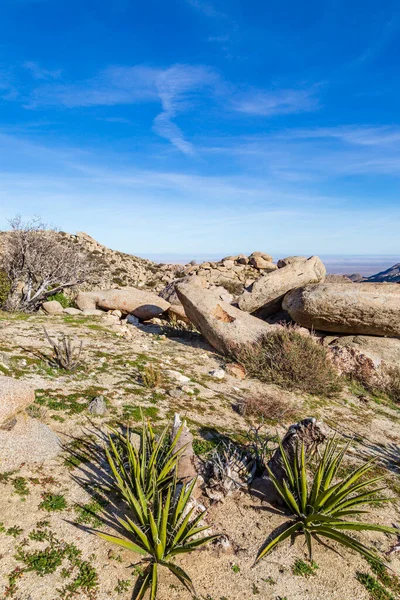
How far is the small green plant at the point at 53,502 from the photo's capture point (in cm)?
402

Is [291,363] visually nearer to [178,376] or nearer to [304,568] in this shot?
[178,376]

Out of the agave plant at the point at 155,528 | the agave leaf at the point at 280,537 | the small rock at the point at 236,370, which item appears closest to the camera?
the agave plant at the point at 155,528

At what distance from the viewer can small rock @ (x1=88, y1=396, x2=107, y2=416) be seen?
245 inches

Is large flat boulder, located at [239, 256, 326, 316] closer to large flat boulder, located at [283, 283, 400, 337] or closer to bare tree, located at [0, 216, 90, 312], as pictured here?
large flat boulder, located at [283, 283, 400, 337]

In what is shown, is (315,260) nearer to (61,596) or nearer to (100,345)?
(100,345)

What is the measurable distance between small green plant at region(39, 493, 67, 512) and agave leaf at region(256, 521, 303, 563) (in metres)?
2.29

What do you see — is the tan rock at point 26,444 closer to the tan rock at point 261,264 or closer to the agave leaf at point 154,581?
the agave leaf at point 154,581

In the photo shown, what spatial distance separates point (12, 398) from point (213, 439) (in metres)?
3.29

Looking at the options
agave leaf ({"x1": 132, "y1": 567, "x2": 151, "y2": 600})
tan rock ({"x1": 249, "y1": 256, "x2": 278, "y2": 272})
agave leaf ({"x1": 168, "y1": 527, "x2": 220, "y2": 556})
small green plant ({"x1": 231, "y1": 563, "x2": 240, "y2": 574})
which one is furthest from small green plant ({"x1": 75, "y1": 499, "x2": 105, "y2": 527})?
tan rock ({"x1": 249, "y1": 256, "x2": 278, "y2": 272})

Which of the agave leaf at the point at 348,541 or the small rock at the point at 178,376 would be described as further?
the small rock at the point at 178,376

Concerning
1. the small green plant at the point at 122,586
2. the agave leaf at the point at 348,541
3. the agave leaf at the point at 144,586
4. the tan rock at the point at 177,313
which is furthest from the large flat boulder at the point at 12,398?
the tan rock at the point at 177,313

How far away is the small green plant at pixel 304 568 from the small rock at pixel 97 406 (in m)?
3.84

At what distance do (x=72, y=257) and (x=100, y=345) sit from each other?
1317 cm

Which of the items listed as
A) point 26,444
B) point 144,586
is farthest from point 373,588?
point 26,444
